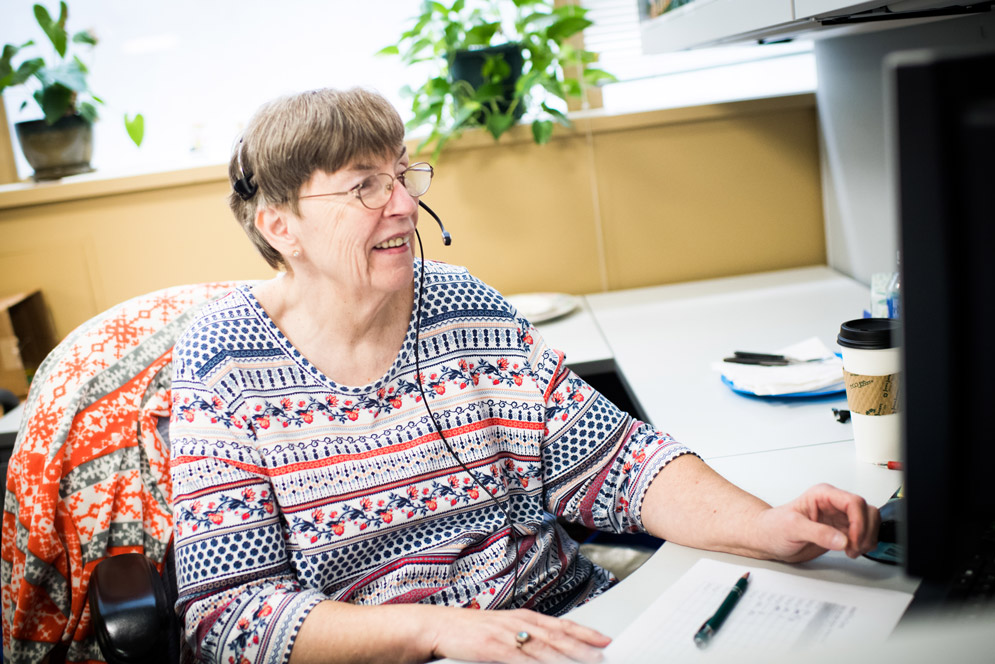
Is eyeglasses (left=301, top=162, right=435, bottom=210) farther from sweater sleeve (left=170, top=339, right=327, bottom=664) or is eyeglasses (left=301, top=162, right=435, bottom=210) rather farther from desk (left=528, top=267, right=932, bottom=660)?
desk (left=528, top=267, right=932, bottom=660)

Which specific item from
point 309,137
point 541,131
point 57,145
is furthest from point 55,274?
point 309,137

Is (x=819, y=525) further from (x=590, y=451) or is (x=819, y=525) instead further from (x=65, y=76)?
(x=65, y=76)

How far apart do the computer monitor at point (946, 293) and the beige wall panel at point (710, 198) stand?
1983 mm

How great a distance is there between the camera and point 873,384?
3.75 feet

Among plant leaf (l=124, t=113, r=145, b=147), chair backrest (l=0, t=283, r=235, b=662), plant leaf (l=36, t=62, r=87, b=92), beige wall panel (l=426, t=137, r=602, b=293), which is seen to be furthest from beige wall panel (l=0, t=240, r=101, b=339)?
chair backrest (l=0, t=283, r=235, b=662)

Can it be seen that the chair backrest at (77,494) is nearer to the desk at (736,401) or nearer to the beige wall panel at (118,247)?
the desk at (736,401)

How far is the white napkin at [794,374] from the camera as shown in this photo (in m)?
1.46

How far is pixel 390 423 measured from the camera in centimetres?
123

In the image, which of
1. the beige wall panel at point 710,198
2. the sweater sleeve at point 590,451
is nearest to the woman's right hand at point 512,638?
the sweater sleeve at point 590,451

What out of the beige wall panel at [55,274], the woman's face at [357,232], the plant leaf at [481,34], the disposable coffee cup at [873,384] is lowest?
the disposable coffee cup at [873,384]

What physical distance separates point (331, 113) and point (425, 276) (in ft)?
1.02

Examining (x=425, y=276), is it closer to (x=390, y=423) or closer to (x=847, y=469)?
(x=390, y=423)

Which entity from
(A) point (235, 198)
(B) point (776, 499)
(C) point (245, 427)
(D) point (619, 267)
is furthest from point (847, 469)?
(D) point (619, 267)

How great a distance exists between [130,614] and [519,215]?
161cm
